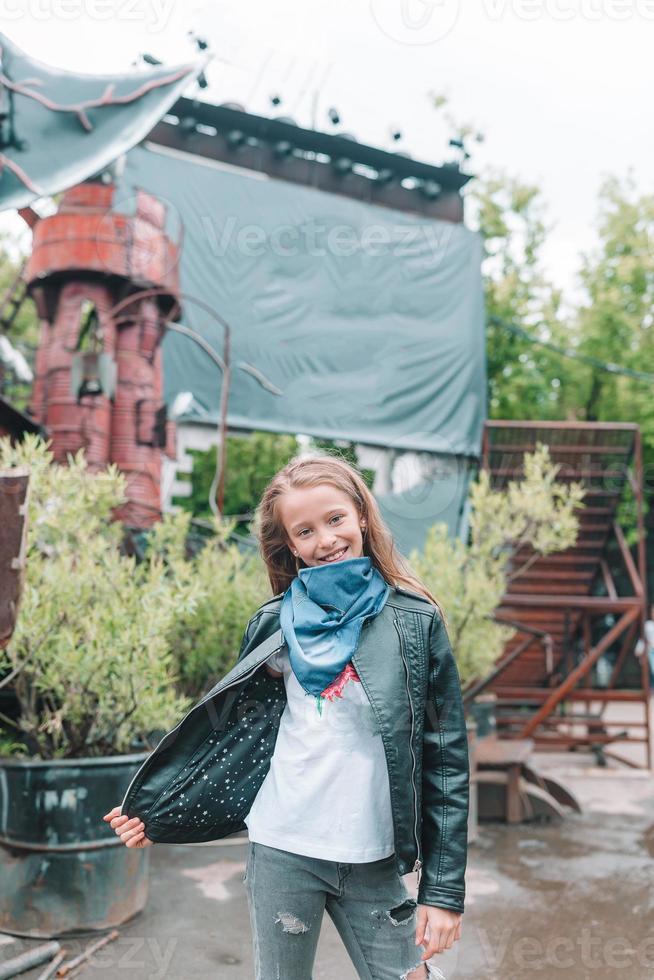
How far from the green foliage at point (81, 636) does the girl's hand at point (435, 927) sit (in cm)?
244

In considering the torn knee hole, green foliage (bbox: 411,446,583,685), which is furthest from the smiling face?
green foliage (bbox: 411,446,583,685)

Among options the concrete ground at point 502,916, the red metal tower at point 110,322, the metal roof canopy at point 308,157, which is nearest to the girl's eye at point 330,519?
the concrete ground at point 502,916

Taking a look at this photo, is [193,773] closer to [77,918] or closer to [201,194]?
[77,918]

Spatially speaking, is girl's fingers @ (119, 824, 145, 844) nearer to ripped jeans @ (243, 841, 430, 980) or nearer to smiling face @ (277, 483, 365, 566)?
ripped jeans @ (243, 841, 430, 980)

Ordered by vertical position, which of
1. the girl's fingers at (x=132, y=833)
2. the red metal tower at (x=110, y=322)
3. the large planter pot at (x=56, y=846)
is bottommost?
the large planter pot at (x=56, y=846)

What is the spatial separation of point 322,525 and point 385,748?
56cm

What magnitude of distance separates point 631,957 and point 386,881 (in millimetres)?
2933

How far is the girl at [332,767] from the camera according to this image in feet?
6.31

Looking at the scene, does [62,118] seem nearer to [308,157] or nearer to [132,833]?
[132,833]

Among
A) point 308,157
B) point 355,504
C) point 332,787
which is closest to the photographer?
point 332,787

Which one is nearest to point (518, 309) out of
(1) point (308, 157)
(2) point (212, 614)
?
(1) point (308, 157)

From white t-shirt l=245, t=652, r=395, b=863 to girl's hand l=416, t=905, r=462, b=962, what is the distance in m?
0.15

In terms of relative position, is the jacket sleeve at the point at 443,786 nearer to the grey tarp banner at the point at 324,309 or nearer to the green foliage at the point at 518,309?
the grey tarp banner at the point at 324,309

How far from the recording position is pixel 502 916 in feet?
15.7
